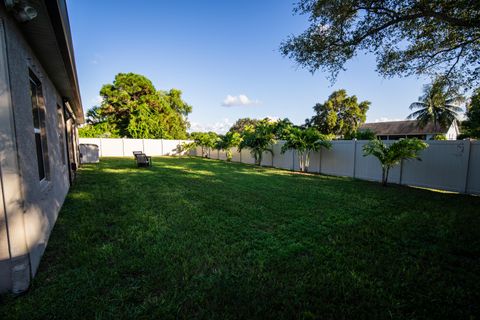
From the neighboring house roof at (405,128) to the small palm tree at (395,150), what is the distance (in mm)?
27054

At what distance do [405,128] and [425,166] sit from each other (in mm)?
29369

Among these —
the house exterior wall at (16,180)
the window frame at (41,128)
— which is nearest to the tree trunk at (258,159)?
the window frame at (41,128)

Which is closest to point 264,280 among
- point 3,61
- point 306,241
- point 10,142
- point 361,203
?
point 306,241

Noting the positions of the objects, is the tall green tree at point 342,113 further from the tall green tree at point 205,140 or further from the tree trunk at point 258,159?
the tree trunk at point 258,159

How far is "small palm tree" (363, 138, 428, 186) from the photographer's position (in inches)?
291

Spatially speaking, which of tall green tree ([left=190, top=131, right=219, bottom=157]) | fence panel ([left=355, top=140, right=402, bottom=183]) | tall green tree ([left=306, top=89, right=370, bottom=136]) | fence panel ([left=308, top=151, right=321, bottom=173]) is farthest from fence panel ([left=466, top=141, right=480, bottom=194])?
tall green tree ([left=306, top=89, right=370, bottom=136])

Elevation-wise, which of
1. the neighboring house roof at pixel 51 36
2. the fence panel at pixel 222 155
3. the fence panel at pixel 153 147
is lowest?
the fence panel at pixel 222 155

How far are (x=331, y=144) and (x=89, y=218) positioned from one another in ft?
33.8

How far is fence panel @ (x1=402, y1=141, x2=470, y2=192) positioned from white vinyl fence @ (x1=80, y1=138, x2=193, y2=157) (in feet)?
77.1

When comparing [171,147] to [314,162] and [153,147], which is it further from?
[314,162]

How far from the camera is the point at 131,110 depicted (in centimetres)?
2823

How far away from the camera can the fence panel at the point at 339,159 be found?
10281 millimetres

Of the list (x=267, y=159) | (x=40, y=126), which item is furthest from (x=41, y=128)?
(x=267, y=159)

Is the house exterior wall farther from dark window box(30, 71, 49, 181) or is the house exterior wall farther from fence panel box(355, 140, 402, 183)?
fence panel box(355, 140, 402, 183)
